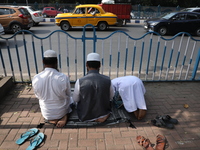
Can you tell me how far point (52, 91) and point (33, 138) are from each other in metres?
0.75

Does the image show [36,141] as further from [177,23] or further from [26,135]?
[177,23]

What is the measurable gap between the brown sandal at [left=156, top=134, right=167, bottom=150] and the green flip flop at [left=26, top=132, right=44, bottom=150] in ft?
5.45

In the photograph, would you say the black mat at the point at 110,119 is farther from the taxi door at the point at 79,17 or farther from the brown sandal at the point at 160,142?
the taxi door at the point at 79,17

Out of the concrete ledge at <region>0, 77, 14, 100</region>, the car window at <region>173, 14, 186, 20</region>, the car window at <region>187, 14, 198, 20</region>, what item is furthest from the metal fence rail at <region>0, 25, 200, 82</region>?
the car window at <region>187, 14, 198, 20</region>

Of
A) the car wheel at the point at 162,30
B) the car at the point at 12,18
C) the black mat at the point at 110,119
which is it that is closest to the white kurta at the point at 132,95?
the black mat at the point at 110,119

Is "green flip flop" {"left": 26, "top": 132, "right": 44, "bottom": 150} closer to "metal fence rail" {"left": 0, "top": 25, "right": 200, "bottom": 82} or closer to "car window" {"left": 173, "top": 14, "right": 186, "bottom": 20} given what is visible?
"metal fence rail" {"left": 0, "top": 25, "right": 200, "bottom": 82}

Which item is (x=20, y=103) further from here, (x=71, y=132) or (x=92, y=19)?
(x=92, y=19)

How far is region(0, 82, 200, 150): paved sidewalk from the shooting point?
92.6 inches

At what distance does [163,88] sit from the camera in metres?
4.02

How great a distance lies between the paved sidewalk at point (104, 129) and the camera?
2352 millimetres

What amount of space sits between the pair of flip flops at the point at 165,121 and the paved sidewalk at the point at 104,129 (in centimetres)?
7

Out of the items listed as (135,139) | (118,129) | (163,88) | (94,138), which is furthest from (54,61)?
(163,88)

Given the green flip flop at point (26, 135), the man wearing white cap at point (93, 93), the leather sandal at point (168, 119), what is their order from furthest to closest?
the leather sandal at point (168, 119), the man wearing white cap at point (93, 93), the green flip flop at point (26, 135)

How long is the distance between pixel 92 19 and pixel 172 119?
33.0ft
